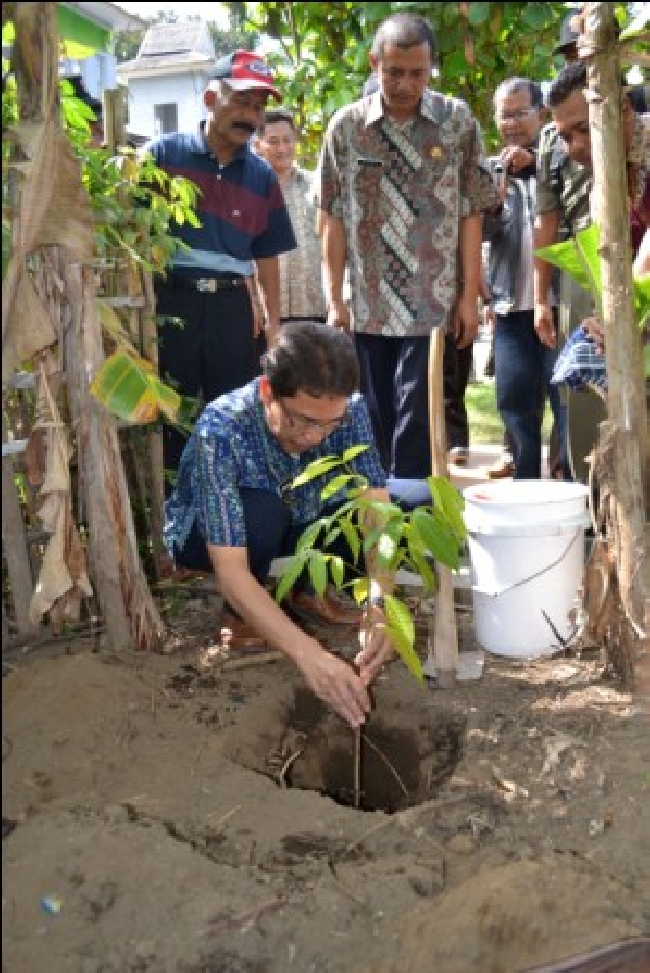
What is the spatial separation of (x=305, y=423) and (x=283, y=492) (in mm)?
533

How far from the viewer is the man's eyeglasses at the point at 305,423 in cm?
271

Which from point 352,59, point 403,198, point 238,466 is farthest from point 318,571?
point 352,59

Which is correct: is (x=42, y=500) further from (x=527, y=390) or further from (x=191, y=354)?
(x=527, y=390)

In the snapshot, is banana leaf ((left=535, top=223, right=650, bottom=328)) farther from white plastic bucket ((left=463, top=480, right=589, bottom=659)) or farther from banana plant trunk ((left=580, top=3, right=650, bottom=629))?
white plastic bucket ((left=463, top=480, right=589, bottom=659))

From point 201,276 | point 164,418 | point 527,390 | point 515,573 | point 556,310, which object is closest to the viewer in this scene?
point 515,573

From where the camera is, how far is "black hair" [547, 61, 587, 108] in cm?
349

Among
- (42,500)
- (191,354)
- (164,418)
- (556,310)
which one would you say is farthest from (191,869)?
(556,310)

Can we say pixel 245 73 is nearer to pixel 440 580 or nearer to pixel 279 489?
pixel 279 489

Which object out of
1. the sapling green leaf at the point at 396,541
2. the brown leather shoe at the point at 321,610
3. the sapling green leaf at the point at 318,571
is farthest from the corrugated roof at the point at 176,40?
the sapling green leaf at the point at 318,571

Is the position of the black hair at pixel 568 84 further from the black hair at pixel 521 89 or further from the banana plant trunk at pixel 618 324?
the black hair at pixel 521 89

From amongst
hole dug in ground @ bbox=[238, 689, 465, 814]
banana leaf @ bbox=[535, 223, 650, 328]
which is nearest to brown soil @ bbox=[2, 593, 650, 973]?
hole dug in ground @ bbox=[238, 689, 465, 814]

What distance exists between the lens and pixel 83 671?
2.87m

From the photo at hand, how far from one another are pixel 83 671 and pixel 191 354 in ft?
4.80

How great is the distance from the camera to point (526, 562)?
3152mm
